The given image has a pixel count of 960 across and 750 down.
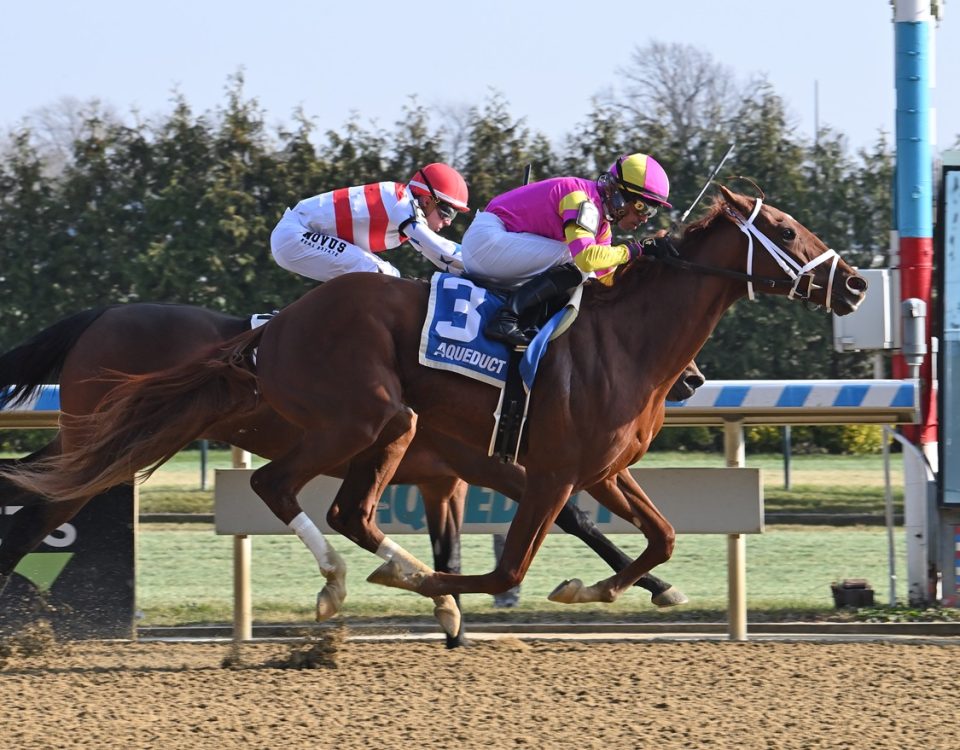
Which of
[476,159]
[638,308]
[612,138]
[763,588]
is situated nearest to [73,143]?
[476,159]

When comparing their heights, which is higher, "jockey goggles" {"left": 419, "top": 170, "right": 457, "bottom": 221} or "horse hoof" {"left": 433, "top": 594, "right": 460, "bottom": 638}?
"jockey goggles" {"left": 419, "top": 170, "right": 457, "bottom": 221}

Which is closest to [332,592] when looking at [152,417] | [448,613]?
[448,613]

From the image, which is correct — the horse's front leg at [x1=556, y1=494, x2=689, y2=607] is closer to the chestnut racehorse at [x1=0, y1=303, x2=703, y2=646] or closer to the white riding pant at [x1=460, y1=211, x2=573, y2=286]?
the chestnut racehorse at [x1=0, y1=303, x2=703, y2=646]

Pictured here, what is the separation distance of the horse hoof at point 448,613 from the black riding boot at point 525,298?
109cm

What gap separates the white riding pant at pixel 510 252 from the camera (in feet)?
17.1

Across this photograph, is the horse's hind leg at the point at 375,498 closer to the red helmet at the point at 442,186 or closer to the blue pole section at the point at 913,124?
the red helmet at the point at 442,186

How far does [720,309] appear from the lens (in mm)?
5254

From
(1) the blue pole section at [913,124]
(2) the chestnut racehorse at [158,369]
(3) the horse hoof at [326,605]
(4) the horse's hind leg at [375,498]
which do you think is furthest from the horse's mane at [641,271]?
A: (1) the blue pole section at [913,124]

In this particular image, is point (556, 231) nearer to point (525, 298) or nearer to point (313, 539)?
point (525, 298)

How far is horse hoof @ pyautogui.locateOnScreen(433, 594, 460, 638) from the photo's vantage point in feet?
17.9

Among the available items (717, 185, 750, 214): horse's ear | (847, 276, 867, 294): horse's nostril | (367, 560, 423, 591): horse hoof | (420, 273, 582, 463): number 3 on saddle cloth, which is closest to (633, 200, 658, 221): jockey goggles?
(717, 185, 750, 214): horse's ear

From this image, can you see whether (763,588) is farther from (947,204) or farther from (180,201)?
(180,201)

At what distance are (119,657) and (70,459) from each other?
86cm

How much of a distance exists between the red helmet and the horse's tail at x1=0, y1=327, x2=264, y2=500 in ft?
3.28
